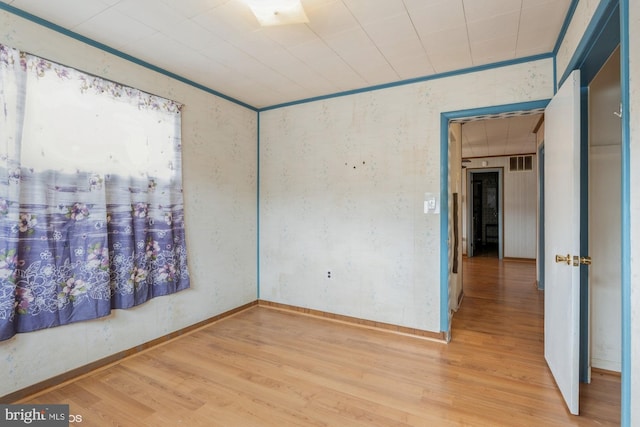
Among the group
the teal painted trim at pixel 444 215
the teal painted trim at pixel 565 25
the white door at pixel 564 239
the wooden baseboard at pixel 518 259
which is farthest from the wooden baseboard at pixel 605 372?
the wooden baseboard at pixel 518 259

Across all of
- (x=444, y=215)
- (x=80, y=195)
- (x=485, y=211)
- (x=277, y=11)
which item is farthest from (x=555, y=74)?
(x=485, y=211)

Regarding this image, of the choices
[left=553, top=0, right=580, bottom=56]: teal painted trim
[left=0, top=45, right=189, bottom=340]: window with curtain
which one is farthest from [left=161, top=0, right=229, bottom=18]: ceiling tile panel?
[left=553, top=0, right=580, bottom=56]: teal painted trim

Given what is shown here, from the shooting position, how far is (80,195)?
7.80 feet

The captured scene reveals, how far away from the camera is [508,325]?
3.47 metres

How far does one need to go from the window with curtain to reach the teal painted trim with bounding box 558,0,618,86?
3.18m

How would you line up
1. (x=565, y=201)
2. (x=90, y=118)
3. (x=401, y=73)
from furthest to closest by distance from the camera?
(x=401, y=73) < (x=90, y=118) < (x=565, y=201)

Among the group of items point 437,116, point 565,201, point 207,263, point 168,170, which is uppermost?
point 437,116

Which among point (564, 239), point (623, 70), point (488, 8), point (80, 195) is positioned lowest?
point (564, 239)

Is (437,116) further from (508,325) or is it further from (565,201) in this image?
(508,325)

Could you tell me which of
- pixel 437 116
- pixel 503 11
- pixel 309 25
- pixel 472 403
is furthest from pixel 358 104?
pixel 472 403

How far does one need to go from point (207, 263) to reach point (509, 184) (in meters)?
7.27

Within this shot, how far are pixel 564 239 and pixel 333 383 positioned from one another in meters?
1.88

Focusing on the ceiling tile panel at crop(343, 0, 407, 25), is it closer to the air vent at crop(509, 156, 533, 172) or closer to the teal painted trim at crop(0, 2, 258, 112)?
the teal painted trim at crop(0, 2, 258, 112)

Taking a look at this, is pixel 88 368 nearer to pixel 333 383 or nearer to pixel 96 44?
Result: pixel 333 383
